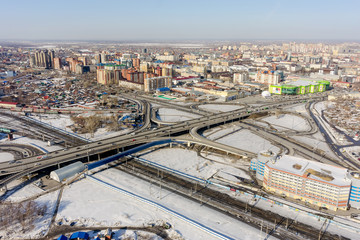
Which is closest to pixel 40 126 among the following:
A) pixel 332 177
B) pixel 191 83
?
pixel 332 177

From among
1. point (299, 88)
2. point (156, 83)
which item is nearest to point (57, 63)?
A: point (156, 83)

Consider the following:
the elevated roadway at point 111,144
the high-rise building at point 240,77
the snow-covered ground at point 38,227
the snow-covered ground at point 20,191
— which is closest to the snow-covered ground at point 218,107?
the elevated roadway at point 111,144

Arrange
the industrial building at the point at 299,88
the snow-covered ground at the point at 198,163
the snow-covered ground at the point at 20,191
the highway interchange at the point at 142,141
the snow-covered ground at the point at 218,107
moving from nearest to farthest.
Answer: the snow-covered ground at the point at 20,191
the highway interchange at the point at 142,141
the snow-covered ground at the point at 198,163
the snow-covered ground at the point at 218,107
the industrial building at the point at 299,88

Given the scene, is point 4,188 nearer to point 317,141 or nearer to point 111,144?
point 111,144

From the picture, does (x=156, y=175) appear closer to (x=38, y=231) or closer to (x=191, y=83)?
(x=38, y=231)

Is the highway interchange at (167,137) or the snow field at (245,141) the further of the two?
the snow field at (245,141)

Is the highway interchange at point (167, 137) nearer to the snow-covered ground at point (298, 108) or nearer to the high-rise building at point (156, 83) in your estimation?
the snow-covered ground at point (298, 108)

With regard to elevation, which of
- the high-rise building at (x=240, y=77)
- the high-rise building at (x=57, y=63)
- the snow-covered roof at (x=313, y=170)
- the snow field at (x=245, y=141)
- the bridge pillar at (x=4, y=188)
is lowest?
the bridge pillar at (x=4, y=188)
